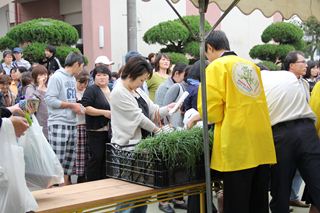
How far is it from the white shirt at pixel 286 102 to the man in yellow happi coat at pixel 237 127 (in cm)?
43

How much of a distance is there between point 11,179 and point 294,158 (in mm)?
2376

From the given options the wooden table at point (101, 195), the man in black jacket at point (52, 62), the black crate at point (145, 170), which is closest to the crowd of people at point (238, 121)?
the black crate at point (145, 170)

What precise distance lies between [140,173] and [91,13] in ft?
43.0

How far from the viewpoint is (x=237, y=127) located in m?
3.46

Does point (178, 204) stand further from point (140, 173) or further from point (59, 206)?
point (59, 206)

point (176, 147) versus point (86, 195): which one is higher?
point (176, 147)

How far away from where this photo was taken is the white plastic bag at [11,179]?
263cm

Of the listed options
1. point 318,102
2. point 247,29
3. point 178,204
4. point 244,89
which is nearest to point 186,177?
point 244,89

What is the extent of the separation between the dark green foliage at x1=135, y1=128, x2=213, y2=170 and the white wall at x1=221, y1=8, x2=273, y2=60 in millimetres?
16428

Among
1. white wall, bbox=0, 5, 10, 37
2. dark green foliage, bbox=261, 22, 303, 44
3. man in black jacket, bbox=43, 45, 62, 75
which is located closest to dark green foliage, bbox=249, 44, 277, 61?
dark green foliage, bbox=261, 22, 303, 44

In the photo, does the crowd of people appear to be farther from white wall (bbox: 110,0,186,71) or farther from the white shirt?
white wall (bbox: 110,0,186,71)

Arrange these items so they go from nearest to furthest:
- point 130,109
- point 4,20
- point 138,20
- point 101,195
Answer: point 101,195, point 130,109, point 138,20, point 4,20

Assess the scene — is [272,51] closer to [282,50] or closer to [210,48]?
[282,50]

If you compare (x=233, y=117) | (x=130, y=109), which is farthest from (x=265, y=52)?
(x=233, y=117)
